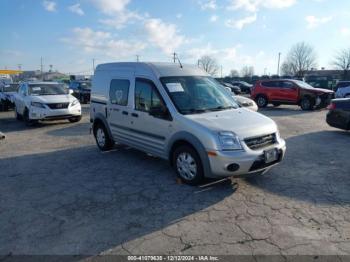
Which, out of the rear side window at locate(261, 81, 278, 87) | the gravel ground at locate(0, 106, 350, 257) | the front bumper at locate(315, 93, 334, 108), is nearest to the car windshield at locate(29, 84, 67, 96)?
the gravel ground at locate(0, 106, 350, 257)

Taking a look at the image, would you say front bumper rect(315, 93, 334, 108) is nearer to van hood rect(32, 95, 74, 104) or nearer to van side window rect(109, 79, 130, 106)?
van hood rect(32, 95, 74, 104)

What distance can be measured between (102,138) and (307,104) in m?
13.7

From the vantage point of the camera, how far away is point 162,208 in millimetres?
4617

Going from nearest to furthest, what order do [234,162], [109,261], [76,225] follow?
[109,261], [76,225], [234,162]

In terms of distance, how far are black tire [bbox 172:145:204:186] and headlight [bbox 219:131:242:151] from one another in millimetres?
499

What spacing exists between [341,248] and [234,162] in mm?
1809

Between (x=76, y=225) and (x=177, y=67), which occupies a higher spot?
(x=177, y=67)

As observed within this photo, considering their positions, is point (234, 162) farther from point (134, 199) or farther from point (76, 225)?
point (76, 225)

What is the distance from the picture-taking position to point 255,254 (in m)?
3.43

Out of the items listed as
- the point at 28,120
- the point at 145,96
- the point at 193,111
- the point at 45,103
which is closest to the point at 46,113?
the point at 45,103

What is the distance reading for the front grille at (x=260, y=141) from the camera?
5.04 metres

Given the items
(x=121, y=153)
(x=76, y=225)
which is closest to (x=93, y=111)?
(x=121, y=153)

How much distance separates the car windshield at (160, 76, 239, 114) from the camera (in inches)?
224

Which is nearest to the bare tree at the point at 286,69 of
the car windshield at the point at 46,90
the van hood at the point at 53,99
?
the car windshield at the point at 46,90
